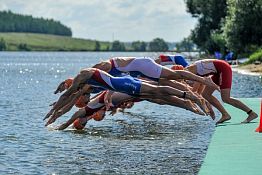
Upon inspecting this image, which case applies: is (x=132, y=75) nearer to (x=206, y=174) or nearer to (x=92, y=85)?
(x=92, y=85)

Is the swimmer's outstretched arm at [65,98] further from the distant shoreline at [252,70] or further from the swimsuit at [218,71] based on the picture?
the distant shoreline at [252,70]

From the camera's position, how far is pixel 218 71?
21.2 meters

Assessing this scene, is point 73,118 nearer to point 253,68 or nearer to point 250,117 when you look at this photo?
point 250,117

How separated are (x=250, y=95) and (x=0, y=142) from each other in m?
21.1

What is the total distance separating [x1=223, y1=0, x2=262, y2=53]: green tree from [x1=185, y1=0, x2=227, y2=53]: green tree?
24.8 metres

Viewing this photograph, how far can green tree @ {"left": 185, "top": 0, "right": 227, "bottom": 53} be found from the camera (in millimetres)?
107250

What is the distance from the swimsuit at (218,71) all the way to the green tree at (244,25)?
57779 mm

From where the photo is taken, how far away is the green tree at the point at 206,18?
107m

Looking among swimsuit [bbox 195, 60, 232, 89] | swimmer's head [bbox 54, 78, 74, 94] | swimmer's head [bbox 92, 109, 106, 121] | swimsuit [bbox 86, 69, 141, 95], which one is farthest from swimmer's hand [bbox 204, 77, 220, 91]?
swimmer's head [bbox 54, 78, 74, 94]

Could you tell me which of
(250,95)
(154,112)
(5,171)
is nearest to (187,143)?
(5,171)

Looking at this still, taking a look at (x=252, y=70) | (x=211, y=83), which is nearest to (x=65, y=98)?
(x=211, y=83)

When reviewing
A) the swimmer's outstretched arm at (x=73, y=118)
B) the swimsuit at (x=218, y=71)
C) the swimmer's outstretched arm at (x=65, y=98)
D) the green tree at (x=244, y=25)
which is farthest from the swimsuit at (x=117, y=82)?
the green tree at (x=244, y=25)

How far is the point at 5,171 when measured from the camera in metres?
15.4

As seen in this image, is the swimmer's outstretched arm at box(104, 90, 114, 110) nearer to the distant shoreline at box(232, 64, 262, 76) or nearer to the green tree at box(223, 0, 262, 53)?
the distant shoreline at box(232, 64, 262, 76)
